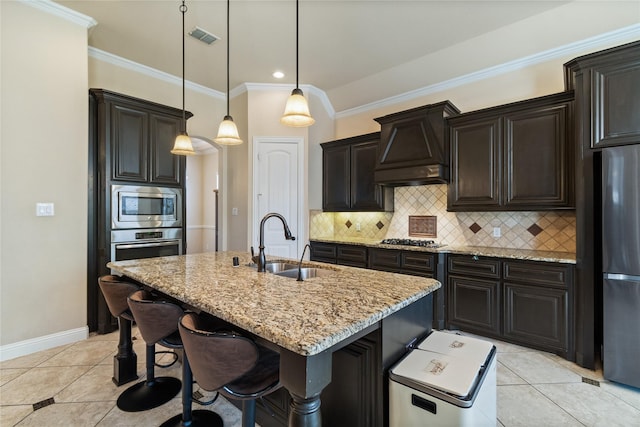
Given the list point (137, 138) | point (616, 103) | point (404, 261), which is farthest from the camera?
point (404, 261)

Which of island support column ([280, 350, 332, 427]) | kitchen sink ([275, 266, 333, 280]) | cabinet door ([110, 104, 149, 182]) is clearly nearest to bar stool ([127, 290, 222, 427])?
kitchen sink ([275, 266, 333, 280])

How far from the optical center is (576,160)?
99.3 inches

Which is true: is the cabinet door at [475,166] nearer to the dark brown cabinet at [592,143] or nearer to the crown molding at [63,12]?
the dark brown cabinet at [592,143]

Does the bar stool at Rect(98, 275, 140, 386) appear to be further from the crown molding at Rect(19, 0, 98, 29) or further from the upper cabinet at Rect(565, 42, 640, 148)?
the upper cabinet at Rect(565, 42, 640, 148)

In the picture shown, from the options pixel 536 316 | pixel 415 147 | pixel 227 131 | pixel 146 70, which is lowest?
pixel 536 316

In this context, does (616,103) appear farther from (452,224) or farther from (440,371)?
(440,371)

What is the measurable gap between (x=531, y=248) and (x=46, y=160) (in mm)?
4929

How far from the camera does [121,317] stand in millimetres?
2125

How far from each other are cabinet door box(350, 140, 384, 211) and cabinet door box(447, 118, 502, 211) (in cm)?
100

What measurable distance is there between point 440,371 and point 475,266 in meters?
2.05

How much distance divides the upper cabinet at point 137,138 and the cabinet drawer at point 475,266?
11.1ft

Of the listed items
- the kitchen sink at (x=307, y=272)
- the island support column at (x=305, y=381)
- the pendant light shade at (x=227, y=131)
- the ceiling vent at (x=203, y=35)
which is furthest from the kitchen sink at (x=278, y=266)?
the ceiling vent at (x=203, y=35)

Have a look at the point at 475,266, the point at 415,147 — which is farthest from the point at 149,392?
the point at 415,147

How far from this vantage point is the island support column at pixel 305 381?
3.20 feet
